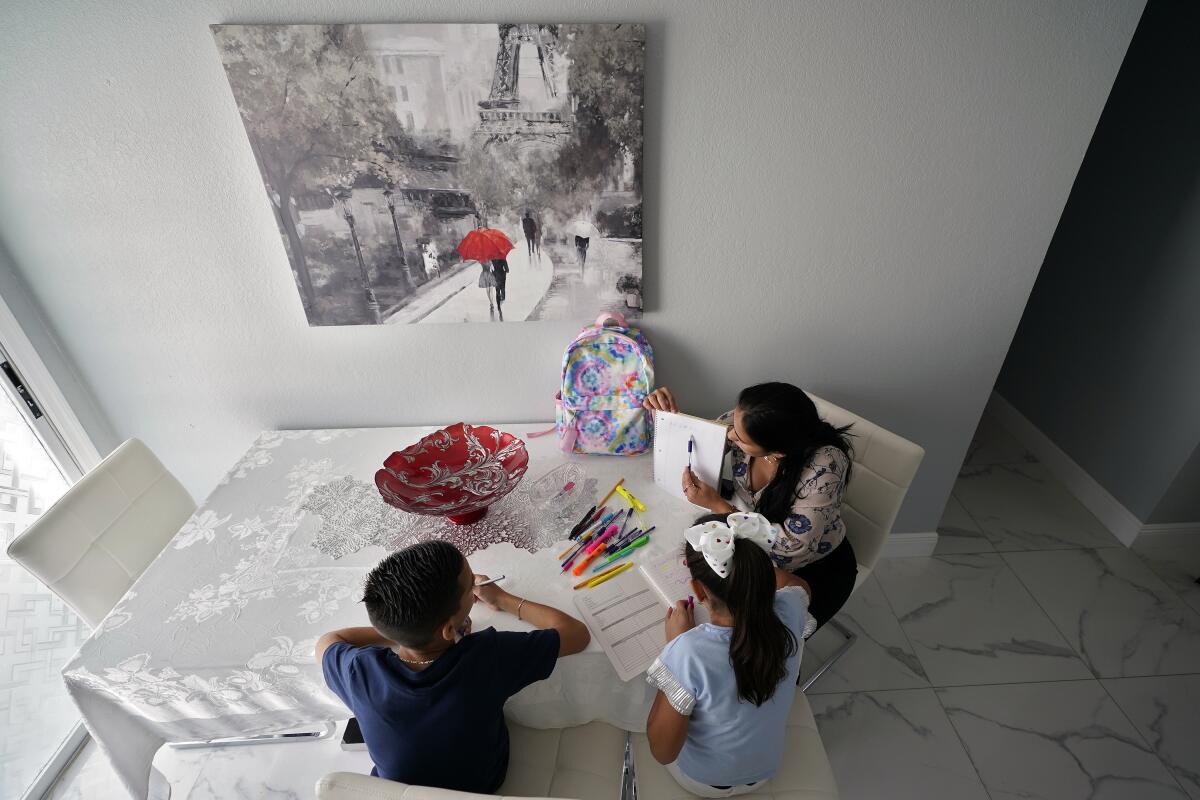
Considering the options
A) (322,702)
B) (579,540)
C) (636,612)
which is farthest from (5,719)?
(636,612)

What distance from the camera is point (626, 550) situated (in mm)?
1414

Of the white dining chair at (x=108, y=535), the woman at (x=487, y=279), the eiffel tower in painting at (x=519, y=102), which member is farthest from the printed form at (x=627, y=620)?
the eiffel tower in painting at (x=519, y=102)

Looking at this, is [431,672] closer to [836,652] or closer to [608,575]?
[608,575]

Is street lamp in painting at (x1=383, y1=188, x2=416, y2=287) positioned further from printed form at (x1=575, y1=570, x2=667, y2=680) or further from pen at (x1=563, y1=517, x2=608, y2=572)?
printed form at (x1=575, y1=570, x2=667, y2=680)

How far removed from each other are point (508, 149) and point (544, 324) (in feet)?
1.72

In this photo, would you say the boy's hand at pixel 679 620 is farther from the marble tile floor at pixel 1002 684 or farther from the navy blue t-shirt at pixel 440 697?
the marble tile floor at pixel 1002 684

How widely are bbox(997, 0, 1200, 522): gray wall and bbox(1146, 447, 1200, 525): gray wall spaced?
0.02 meters

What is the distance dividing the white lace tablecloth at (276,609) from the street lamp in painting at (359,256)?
51 centimetres

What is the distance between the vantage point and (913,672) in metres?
1.97

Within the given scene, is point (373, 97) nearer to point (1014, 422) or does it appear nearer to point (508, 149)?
point (508, 149)

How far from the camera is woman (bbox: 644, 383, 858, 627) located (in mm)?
1399

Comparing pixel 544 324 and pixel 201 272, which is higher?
pixel 201 272

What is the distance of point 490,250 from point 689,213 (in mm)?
580

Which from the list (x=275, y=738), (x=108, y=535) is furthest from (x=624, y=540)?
(x=108, y=535)
